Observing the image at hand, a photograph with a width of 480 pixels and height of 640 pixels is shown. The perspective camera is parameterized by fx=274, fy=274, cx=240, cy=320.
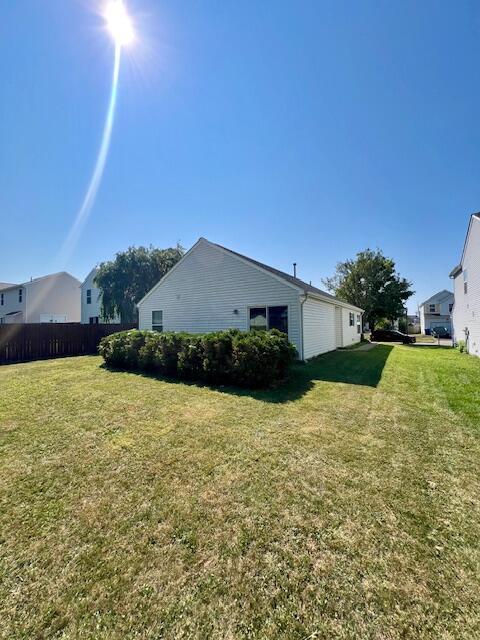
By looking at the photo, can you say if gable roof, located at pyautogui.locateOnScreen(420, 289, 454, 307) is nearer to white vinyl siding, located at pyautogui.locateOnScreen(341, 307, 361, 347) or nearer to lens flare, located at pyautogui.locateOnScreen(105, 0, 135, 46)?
white vinyl siding, located at pyautogui.locateOnScreen(341, 307, 361, 347)

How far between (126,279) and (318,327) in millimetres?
18004

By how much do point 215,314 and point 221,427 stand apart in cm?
860

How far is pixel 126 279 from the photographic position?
78.7 ft

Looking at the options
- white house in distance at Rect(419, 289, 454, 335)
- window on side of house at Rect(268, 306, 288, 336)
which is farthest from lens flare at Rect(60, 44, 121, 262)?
white house in distance at Rect(419, 289, 454, 335)

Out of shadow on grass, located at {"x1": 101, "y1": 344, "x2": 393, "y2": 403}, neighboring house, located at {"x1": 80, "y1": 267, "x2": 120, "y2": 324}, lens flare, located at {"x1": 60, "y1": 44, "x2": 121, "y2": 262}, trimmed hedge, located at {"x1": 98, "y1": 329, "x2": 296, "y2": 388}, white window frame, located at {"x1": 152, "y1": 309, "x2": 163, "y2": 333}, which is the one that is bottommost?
shadow on grass, located at {"x1": 101, "y1": 344, "x2": 393, "y2": 403}

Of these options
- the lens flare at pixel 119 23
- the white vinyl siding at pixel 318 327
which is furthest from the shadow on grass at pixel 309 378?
the lens flare at pixel 119 23

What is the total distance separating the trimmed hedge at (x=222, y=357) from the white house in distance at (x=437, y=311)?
143 ft

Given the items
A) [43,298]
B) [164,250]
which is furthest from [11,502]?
[43,298]

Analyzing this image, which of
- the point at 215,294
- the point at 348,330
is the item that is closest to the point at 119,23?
the point at 215,294

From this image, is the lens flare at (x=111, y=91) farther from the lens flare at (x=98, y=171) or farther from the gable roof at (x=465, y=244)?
the gable roof at (x=465, y=244)

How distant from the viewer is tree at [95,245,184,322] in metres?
23.8

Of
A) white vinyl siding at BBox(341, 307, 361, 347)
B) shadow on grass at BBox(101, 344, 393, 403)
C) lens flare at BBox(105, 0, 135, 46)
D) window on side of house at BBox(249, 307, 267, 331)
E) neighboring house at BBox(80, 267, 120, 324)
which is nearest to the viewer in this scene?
shadow on grass at BBox(101, 344, 393, 403)

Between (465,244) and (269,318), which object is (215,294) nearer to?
(269,318)

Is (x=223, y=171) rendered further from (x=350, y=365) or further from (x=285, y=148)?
A: (x=350, y=365)
